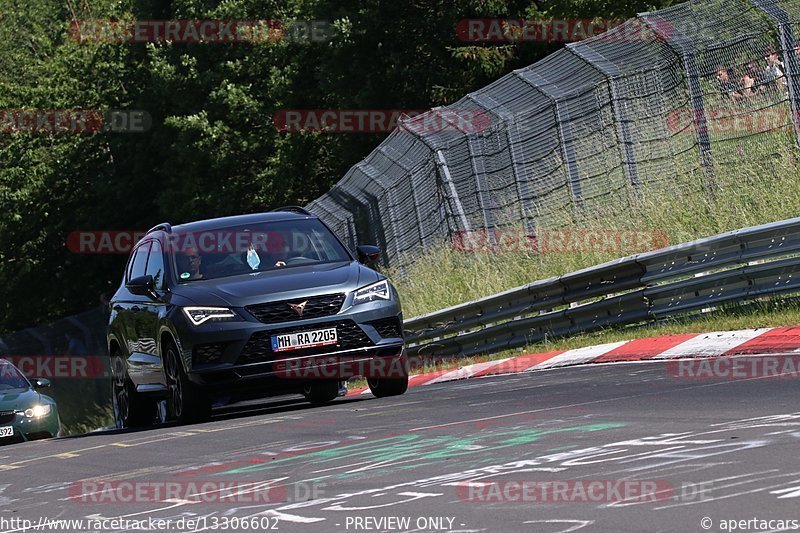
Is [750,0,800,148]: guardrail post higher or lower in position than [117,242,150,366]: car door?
higher

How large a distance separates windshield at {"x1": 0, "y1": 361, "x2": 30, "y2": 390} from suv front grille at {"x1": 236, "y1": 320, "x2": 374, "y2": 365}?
401 inches

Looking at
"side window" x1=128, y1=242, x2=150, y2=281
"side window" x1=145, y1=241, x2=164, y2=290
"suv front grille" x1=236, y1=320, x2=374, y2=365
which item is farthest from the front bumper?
"side window" x1=128, y1=242, x2=150, y2=281

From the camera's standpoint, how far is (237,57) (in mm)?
54688

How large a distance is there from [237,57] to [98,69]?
8.29 metres

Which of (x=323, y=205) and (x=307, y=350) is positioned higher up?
(x=323, y=205)

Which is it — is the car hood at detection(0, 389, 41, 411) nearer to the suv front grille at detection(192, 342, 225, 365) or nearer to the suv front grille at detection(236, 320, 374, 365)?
the suv front grille at detection(192, 342, 225, 365)

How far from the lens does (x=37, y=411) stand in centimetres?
2053

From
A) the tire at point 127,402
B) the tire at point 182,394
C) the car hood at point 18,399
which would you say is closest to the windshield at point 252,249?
the tire at point 182,394

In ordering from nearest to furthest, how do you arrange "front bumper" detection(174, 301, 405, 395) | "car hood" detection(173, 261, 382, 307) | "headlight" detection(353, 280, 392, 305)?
"front bumper" detection(174, 301, 405, 395), "car hood" detection(173, 261, 382, 307), "headlight" detection(353, 280, 392, 305)

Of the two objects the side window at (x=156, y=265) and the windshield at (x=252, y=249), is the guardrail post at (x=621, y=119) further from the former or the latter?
the side window at (x=156, y=265)

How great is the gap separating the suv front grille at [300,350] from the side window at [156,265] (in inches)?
56.4

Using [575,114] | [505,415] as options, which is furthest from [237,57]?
[505,415]

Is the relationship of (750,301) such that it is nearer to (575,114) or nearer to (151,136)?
(575,114)

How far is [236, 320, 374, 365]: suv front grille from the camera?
11906 mm
